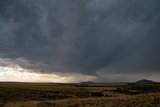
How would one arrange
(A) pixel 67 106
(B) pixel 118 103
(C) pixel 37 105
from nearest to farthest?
(B) pixel 118 103, (A) pixel 67 106, (C) pixel 37 105

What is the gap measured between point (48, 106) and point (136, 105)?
17.0 metres

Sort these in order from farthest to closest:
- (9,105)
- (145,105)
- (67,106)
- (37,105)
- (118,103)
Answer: (9,105) → (37,105) → (67,106) → (118,103) → (145,105)

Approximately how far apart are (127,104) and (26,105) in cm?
2069

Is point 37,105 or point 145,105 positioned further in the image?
point 37,105

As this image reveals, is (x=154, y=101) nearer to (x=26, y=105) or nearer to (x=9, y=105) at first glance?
(x=26, y=105)

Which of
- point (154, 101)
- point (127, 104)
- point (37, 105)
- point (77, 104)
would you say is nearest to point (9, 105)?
point (37, 105)

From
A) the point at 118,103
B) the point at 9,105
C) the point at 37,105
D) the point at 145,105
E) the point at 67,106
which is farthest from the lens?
the point at 9,105

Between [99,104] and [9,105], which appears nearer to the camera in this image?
[99,104]

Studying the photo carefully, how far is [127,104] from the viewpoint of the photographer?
46.2m

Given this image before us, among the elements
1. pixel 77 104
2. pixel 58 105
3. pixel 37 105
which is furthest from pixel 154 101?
pixel 37 105

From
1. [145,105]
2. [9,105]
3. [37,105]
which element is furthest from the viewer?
[9,105]

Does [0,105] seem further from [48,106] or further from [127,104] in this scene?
[127,104]

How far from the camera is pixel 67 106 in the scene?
51.0m

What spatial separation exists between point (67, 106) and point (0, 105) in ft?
58.1
